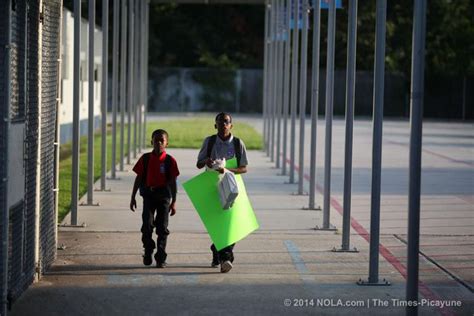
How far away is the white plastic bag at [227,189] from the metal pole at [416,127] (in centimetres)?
291

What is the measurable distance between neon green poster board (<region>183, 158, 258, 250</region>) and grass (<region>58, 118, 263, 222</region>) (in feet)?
14.3

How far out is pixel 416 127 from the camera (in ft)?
25.3

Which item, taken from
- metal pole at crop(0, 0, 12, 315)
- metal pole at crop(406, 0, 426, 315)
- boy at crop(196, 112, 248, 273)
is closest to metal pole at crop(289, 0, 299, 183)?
boy at crop(196, 112, 248, 273)

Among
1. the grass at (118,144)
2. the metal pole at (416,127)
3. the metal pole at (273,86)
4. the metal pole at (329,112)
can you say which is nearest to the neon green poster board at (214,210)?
the metal pole at (329,112)

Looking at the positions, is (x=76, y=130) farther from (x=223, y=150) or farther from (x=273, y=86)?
(x=273, y=86)

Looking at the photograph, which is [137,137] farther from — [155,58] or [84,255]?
[155,58]

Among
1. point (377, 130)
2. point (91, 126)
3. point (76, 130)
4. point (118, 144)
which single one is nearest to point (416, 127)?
point (377, 130)

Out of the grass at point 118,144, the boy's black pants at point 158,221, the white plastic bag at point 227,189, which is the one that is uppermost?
the white plastic bag at point 227,189

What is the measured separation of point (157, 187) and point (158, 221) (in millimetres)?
360

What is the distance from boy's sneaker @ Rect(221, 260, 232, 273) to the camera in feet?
34.9

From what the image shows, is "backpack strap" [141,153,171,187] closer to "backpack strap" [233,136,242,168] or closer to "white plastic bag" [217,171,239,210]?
"white plastic bag" [217,171,239,210]

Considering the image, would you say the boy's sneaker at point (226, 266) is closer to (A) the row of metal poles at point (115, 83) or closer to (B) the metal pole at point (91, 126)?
(A) the row of metal poles at point (115, 83)

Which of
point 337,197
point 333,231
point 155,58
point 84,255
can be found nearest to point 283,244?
point 333,231

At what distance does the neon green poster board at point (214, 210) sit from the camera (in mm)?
10688
